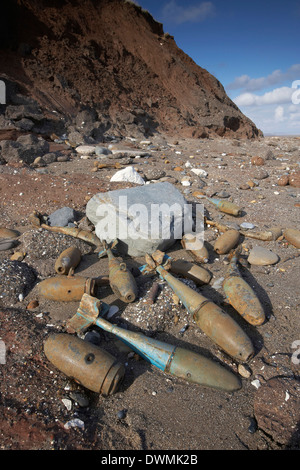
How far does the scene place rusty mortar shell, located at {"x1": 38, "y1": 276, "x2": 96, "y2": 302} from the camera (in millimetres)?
2540

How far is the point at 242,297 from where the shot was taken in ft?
8.38

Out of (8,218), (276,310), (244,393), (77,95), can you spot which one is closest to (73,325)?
(244,393)

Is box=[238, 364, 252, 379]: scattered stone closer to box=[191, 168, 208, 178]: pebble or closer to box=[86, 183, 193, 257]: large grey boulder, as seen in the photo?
box=[86, 183, 193, 257]: large grey boulder

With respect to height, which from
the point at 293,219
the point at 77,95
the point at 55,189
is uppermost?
the point at 77,95

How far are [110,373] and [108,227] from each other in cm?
189

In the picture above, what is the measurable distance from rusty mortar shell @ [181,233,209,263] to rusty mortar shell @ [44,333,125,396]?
1725 mm

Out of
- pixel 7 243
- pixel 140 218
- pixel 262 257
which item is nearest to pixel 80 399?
pixel 140 218

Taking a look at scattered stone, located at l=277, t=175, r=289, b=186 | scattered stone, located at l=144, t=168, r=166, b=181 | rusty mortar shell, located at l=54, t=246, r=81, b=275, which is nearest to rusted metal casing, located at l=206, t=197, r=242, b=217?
scattered stone, located at l=144, t=168, r=166, b=181

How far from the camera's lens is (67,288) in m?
2.56

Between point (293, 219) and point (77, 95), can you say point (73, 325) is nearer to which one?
point (293, 219)

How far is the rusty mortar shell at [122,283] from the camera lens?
248 centimetres

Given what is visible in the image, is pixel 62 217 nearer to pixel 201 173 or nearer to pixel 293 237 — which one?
pixel 293 237

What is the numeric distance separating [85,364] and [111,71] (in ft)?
46.2

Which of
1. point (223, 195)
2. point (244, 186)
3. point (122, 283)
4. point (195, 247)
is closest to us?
point (122, 283)
